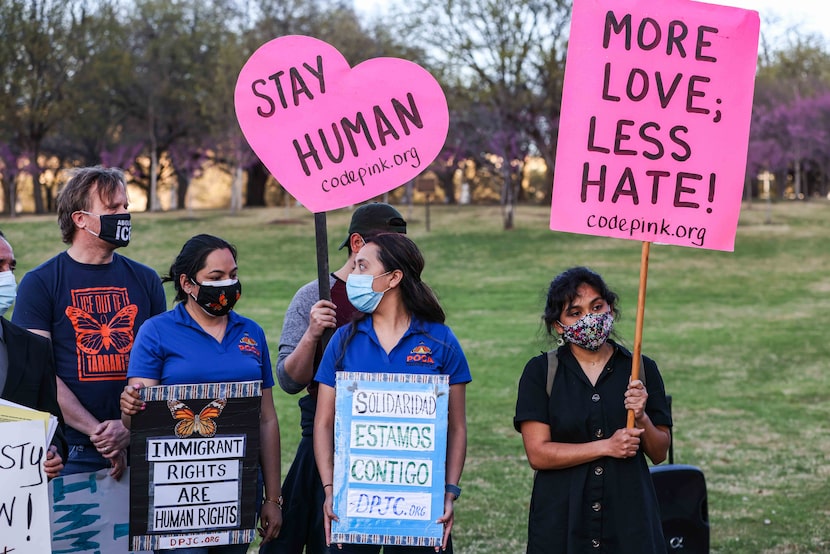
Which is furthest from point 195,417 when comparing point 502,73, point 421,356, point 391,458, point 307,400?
point 502,73

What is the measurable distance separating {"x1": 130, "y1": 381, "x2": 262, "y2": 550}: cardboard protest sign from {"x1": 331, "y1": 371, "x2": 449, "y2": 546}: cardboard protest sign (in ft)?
1.39

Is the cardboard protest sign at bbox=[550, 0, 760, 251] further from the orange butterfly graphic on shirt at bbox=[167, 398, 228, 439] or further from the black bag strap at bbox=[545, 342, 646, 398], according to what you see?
the orange butterfly graphic on shirt at bbox=[167, 398, 228, 439]

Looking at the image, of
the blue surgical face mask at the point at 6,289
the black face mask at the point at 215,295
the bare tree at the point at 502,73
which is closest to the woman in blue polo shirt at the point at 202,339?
the black face mask at the point at 215,295

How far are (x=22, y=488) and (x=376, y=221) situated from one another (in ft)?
5.76

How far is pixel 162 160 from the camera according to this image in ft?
174

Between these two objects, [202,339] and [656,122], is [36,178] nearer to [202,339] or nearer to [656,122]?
[202,339]

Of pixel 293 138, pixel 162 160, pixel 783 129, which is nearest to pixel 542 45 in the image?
pixel 783 129

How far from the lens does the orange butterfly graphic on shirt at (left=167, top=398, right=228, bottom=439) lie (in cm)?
393

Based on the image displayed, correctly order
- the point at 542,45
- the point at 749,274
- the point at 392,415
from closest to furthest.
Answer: the point at 392,415
the point at 749,274
the point at 542,45

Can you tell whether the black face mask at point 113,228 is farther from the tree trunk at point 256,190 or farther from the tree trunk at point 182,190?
the tree trunk at point 256,190

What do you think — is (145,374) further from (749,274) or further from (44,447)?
(749,274)

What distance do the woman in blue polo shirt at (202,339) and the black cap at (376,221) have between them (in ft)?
1.88

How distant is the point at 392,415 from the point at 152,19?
50.2 metres

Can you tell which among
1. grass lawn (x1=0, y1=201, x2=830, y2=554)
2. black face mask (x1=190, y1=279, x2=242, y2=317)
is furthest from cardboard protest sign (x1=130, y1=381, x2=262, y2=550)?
grass lawn (x1=0, y1=201, x2=830, y2=554)
